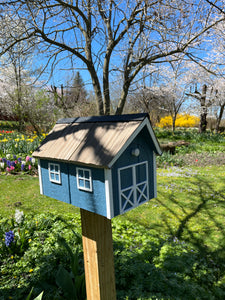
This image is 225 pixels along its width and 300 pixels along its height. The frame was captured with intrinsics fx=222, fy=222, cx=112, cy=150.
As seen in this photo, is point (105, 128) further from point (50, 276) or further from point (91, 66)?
point (91, 66)

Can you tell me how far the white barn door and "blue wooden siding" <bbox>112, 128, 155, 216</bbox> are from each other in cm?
2

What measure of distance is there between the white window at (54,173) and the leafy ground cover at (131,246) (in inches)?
46.8

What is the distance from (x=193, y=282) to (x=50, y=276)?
5.81ft

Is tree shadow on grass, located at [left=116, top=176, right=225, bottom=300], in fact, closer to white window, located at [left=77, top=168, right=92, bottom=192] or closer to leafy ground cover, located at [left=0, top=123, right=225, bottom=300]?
leafy ground cover, located at [left=0, top=123, right=225, bottom=300]

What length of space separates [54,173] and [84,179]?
35 cm

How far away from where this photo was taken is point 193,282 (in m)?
2.74

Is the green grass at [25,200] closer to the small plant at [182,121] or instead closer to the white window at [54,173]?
the white window at [54,173]

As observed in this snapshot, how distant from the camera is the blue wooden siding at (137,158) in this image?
1385 millimetres

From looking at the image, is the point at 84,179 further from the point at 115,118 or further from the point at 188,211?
the point at 188,211

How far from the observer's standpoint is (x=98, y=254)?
1810 mm

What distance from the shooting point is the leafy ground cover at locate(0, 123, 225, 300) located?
2.57 meters

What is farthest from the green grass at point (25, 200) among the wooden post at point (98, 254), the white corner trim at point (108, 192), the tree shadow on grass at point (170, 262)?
the white corner trim at point (108, 192)

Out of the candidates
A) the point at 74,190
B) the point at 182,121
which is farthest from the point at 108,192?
the point at 182,121

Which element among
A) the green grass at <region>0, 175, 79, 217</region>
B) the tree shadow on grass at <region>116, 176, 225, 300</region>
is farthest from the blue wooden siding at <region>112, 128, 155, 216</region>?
the green grass at <region>0, 175, 79, 217</region>
